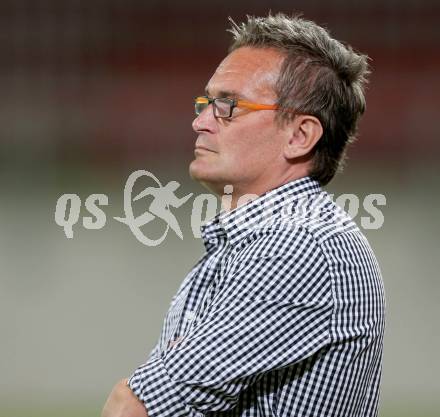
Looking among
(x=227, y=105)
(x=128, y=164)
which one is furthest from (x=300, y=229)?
(x=128, y=164)

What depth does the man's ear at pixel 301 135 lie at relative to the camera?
1450 mm

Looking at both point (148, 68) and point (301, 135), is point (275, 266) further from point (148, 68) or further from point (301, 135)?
point (148, 68)

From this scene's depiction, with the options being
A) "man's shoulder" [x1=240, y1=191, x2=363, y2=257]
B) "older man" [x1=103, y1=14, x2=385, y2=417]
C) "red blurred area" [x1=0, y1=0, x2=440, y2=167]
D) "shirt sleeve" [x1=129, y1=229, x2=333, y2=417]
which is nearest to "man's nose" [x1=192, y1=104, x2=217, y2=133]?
"older man" [x1=103, y1=14, x2=385, y2=417]

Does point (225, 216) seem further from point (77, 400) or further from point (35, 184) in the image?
point (35, 184)

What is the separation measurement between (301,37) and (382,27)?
4.07 metres

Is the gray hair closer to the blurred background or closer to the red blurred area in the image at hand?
the blurred background

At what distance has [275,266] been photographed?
1.21 meters

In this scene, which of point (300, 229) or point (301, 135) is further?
point (301, 135)

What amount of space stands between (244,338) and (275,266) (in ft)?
0.35

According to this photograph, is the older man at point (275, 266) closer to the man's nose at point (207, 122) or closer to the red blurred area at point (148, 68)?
the man's nose at point (207, 122)

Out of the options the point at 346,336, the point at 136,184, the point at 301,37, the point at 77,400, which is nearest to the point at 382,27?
the point at 136,184

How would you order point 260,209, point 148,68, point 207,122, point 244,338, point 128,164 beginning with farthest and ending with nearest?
point 148,68 → point 128,164 → point 207,122 → point 260,209 → point 244,338

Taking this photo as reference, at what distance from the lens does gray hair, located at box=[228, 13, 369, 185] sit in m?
1.46

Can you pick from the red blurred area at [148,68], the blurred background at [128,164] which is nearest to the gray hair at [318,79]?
the blurred background at [128,164]
